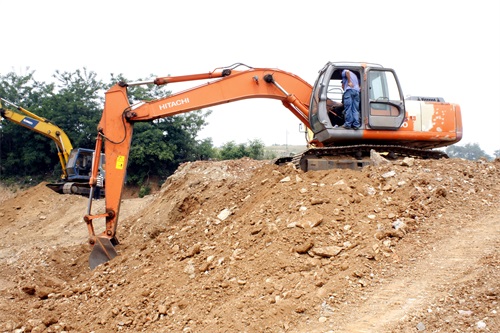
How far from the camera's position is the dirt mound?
199 inches

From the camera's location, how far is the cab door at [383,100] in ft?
29.9

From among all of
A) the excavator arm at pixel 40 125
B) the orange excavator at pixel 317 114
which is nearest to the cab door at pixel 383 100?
the orange excavator at pixel 317 114

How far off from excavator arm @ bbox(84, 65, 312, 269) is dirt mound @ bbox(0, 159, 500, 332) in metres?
0.67

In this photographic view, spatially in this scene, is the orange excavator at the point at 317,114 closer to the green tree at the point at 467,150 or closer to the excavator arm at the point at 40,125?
the excavator arm at the point at 40,125

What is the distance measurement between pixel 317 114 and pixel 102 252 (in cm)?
429

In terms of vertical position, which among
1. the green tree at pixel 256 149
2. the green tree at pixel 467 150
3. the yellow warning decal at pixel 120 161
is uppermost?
the yellow warning decal at pixel 120 161

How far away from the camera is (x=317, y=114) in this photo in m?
9.06

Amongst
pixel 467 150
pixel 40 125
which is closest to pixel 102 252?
pixel 40 125

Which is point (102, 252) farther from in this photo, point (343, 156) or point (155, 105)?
point (343, 156)

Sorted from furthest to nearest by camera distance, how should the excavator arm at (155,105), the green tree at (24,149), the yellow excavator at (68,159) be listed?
1. the green tree at (24,149)
2. the yellow excavator at (68,159)
3. the excavator arm at (155,105)

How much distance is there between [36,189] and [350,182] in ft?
48.7

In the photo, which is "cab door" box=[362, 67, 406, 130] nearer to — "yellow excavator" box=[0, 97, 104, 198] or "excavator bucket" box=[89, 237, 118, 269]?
"excavator bucket" box=[89, 237, 118, 269]

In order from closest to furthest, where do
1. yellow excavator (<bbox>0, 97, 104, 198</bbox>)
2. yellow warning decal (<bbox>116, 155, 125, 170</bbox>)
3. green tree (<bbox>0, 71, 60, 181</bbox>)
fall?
yellow warning decal (<bbox>116, 155, 125, 170</bbox>), yellow excavator (<bbox>0, 97, 104, 198</bbox>), green tree (<bbox>0, 71, 60, 181</bbox>)

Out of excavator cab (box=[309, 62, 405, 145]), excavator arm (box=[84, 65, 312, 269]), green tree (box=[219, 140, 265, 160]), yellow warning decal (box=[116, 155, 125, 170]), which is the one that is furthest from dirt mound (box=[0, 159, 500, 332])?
green tree (box=[219, 140, 265, 160])
